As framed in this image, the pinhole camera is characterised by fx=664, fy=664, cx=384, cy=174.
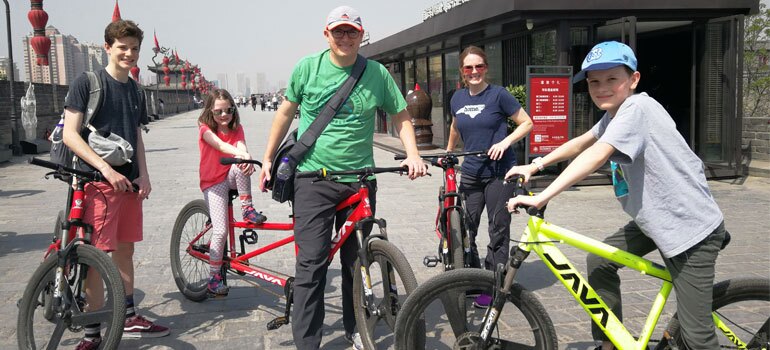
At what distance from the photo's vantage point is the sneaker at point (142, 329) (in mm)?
4113

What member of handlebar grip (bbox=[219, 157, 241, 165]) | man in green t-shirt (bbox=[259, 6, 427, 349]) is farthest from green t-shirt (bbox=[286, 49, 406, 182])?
handlebar grip (bbox=[219, 157, 241, 165])

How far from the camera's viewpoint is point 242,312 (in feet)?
15.1

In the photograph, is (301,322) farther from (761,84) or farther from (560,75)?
(761,84)

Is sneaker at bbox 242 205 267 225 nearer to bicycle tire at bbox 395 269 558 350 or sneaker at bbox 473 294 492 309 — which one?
bicycle tire at bbox 395 269 558 350

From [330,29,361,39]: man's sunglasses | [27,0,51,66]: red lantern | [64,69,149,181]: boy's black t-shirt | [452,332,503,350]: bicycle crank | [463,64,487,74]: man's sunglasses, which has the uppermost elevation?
[27,0,51,66]: red lantern

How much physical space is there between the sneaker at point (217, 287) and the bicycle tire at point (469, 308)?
6.52 ft

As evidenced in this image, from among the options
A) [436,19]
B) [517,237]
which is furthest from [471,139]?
[436,19]

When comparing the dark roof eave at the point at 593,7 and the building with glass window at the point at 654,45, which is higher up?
the dark roof eave at the point at 593,7

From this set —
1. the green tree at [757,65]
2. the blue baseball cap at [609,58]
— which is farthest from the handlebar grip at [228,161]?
the green tree at [757,65]

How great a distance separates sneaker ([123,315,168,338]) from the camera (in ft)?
13.5

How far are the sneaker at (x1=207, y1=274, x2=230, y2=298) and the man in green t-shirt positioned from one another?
1214mm

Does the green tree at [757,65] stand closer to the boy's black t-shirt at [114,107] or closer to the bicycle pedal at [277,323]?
the bicycle pedal at [277,323]

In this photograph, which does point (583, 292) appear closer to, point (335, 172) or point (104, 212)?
point (335, 172)

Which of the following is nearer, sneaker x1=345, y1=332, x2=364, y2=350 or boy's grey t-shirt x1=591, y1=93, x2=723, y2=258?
boy's grey t-shirt x1=591, y1=93, x2=723, y2=258
